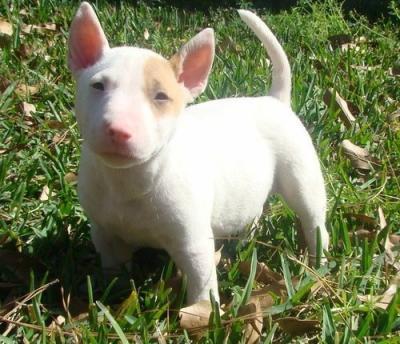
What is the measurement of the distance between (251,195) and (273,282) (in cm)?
33

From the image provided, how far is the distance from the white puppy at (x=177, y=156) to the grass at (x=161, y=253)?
146 mm

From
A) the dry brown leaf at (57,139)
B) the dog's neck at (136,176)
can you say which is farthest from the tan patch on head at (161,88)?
the dry brown leaf at (57,139)

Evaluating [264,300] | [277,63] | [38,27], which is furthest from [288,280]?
[38,27]

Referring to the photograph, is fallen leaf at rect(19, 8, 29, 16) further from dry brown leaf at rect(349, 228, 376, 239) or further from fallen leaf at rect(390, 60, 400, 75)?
dry brown leaf at rect(349, 228, 376, 239)

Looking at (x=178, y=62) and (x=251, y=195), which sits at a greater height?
(x=178, y=62)

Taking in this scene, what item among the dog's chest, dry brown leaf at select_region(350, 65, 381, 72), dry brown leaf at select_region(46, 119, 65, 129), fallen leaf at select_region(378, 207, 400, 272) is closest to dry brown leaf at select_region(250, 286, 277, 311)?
the dog's chest

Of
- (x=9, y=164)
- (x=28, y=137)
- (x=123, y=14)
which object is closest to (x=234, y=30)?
(x=123, y=14)

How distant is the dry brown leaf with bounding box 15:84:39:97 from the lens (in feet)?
13.9

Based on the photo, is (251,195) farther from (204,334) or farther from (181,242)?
(204,334)

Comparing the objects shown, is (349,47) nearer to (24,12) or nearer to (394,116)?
(394,116)

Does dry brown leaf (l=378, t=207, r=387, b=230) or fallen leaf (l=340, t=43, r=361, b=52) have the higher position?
fallen leaf (l=340, t=43, r=361, b=52)

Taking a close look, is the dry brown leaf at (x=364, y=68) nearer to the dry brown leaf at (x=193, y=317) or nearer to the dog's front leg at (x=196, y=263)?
the dog's front leg at (x=196, y=263)

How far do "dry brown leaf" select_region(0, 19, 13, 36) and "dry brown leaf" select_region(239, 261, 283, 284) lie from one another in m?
2.62

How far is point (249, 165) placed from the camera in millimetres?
2971
